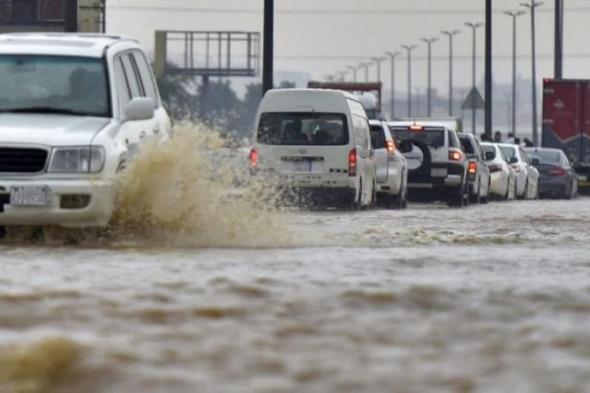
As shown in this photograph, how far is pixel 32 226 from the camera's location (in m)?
14.7

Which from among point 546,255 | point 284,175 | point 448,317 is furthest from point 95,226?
point 284,175

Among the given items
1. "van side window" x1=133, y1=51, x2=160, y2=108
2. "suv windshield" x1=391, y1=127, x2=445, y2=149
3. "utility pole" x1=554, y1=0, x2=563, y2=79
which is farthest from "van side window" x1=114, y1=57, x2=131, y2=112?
"utility pole" x1=554, y1=0, x2=563, y2=79

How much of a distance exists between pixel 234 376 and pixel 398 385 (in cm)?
58

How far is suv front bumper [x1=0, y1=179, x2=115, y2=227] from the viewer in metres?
14.0

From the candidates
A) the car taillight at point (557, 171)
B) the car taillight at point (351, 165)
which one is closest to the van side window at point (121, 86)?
the car taillight at point (351, 165)

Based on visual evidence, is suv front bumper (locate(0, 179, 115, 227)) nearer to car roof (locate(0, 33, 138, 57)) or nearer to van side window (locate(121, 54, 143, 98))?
car roof (locate(0, 33, 138, 57))

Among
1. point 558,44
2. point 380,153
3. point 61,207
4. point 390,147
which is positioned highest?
point 558,44

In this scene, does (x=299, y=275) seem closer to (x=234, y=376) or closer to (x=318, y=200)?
(x=234, y=376)

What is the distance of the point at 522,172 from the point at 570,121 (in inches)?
357

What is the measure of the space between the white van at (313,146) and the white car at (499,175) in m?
11.6

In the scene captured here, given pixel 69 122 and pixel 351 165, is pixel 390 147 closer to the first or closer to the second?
pixel 351 165

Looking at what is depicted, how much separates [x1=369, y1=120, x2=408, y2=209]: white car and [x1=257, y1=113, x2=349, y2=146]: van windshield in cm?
271

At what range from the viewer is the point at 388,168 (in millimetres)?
31016

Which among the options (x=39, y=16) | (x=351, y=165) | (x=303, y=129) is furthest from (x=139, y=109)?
(x=39, y=16)
